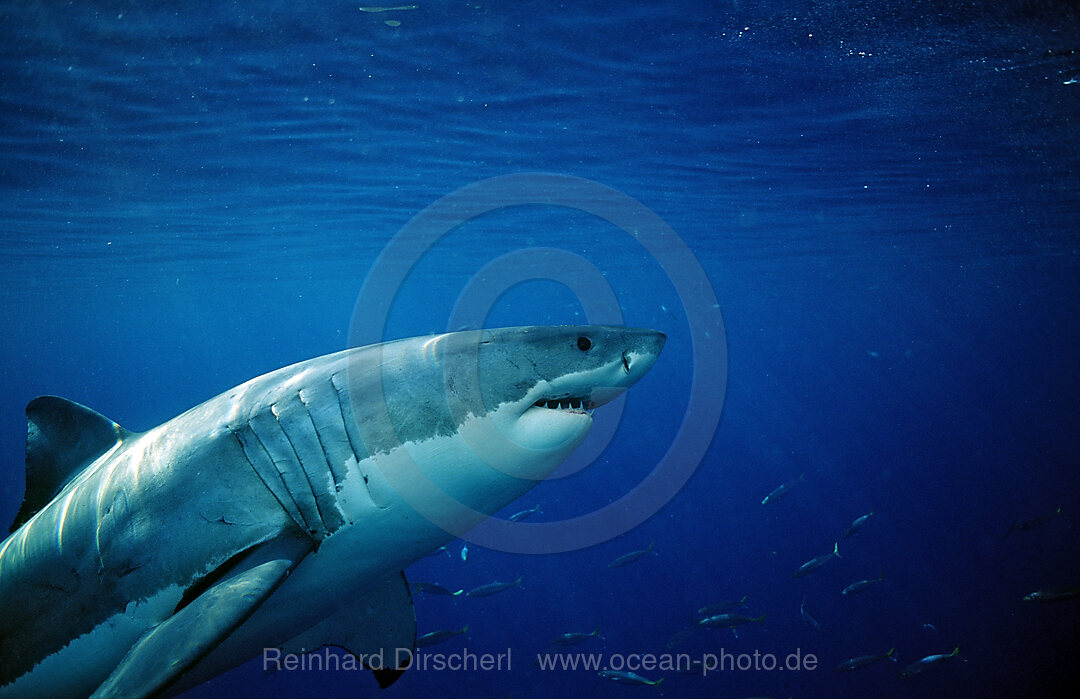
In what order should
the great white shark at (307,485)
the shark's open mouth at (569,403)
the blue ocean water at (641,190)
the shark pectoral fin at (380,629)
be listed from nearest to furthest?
the great white shark at (307,485)
the shark's open mouth at (569,403)
the shark pectoral fin at (380,629)
the blue ocean water at (641,190)

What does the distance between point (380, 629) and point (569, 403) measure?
86.7 inches

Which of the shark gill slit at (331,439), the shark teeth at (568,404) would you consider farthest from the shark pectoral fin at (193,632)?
the shark teeth at (568,404)

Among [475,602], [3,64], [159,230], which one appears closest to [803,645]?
[475,602]

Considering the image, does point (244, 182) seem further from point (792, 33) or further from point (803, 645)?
point (803, 645)

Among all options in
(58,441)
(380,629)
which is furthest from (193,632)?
(58,441)

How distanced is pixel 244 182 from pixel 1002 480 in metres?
38.9

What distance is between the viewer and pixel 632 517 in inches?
1125

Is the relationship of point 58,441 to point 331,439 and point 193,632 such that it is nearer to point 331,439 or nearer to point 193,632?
point 331,439

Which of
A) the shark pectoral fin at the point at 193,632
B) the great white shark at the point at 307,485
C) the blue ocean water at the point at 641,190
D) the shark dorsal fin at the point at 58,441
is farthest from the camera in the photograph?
the blue ocean water at the point at 641,190

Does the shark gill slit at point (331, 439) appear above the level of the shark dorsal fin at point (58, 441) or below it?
above

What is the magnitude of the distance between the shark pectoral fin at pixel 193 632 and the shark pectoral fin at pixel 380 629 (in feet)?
5.19

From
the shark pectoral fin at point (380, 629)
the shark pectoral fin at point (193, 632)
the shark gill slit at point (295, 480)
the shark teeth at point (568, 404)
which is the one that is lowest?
the shark pectoral fin at point (380, 629)

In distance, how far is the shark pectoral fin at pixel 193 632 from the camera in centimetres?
207

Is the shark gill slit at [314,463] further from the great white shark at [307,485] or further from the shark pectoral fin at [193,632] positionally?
the shark pectoral fin at [193,632]
